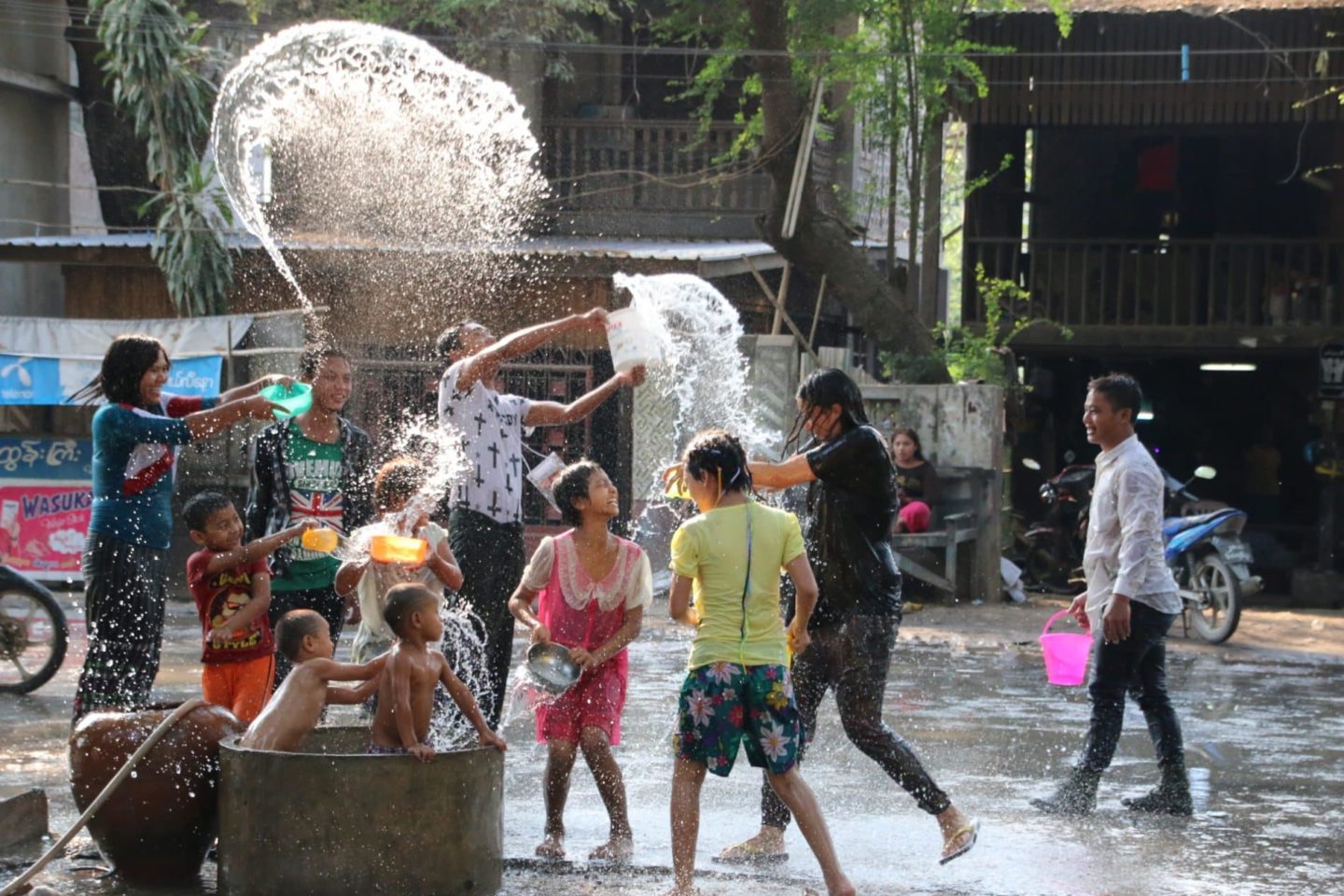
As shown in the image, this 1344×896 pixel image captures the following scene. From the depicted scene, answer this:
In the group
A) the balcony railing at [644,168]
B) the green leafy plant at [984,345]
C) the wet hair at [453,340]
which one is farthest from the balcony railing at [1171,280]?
the wet hair at [453,340]

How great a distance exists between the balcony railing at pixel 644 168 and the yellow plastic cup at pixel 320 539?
13084mm

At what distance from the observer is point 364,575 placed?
262 inches

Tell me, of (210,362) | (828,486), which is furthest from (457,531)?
(210,362)

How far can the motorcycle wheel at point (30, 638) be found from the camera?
9.88 m

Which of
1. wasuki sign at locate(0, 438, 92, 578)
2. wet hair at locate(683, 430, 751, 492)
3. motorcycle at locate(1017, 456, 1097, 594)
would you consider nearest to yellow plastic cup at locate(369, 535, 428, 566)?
wet hair at locate(683, 430, 751, 492)

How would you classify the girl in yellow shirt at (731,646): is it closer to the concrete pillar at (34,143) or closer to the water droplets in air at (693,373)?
the water droplets in air at (693,373)

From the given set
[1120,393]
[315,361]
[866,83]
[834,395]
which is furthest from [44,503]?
[1120,393]

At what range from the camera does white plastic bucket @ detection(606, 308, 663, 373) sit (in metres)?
6.80

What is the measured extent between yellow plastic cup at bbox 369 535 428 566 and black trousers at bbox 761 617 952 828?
148 centimetres

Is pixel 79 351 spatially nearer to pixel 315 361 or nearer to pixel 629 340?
pixel 315 361

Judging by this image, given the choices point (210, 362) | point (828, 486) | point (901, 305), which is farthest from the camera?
point (901, 305)

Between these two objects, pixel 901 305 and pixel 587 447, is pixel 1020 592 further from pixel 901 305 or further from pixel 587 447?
pixel 587 447

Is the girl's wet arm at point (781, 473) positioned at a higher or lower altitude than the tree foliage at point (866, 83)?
lower

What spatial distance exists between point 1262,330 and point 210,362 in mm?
10951
